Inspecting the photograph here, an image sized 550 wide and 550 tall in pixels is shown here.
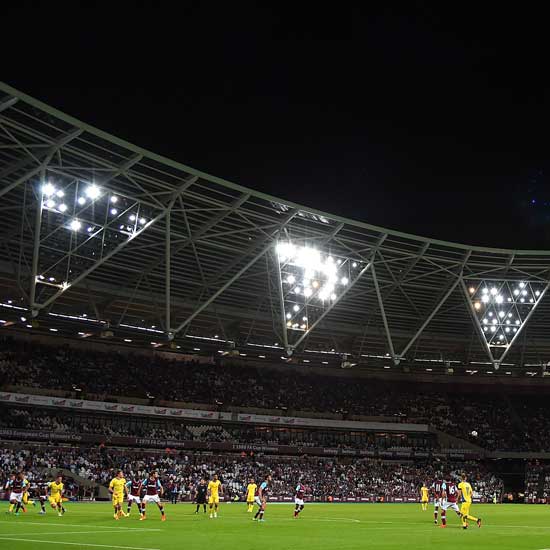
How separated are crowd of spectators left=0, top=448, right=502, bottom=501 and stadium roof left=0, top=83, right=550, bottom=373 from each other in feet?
34.1

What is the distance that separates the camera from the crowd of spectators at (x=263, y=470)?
5259 cm

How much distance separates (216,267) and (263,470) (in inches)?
798

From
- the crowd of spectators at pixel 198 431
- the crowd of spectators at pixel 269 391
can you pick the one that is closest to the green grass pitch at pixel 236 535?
the crowd of spectators at pixel 198 431

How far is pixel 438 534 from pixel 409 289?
40718 mm

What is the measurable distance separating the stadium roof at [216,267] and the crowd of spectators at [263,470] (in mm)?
10390

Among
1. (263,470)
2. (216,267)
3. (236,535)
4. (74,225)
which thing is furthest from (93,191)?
(263,470)

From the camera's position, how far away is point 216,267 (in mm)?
55781

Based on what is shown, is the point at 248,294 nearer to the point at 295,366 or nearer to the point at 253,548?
the point at 295,366

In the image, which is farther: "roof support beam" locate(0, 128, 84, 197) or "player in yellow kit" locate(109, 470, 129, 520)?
"roof support beam" locate(0, 128, 84, 197)

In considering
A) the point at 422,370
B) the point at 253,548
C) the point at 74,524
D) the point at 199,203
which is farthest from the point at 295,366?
the point at 253,548

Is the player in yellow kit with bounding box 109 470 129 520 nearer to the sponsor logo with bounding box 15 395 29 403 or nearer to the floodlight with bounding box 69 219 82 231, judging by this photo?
the floodlight with bounding box 69 219 82 231

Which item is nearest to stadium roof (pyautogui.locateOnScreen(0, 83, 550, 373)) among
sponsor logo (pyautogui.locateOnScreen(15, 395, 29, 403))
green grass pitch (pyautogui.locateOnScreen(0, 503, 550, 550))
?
sponsor logo (pyautogui.locateOnScreen(15, 395, 29, 403))

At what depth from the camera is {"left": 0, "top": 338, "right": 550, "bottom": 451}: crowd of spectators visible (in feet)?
206

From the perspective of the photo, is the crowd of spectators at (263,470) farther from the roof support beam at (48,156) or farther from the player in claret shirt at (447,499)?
the player in claret shirt at (447,499)
